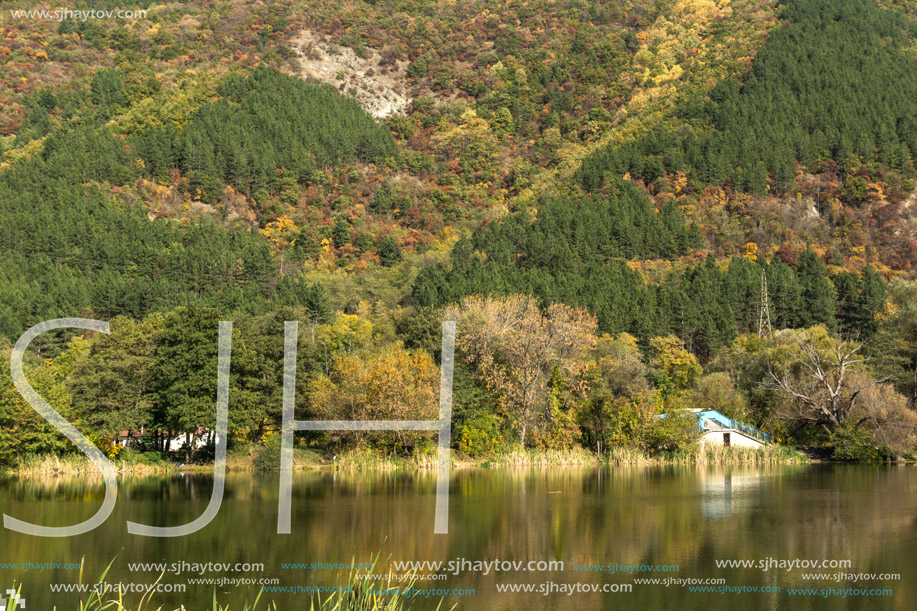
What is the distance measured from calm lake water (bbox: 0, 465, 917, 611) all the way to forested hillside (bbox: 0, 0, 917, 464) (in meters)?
11.1

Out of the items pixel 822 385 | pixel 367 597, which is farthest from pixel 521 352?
pixel 367 597

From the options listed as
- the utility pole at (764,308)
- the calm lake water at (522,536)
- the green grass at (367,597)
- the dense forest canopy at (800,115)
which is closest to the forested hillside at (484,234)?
the dense forest canopy at (800,115)

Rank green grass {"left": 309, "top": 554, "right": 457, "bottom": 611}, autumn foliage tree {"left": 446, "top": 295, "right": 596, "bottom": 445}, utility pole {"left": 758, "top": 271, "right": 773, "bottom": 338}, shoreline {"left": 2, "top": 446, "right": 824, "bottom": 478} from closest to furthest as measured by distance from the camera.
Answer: green grass {"left": 309, "top": 554, "right": 457, "bottom": 611} < shoreline {"left": 2, "top": 446, "right": 824, "bottom": 478} < autumn foliage tree {"left": 446, "top": 295, "right": 596, "bottom": 445} < utility pole {"left": 758, "top": 271, "right": 773, "bottom": 338}

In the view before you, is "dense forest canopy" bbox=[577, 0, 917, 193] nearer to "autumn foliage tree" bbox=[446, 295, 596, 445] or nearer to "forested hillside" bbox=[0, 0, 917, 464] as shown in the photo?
"forested hillside" bbox=[0, 0, 917, 464]

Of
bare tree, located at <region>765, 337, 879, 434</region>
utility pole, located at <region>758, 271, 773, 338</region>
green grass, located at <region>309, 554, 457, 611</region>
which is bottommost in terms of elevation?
green grass, located at <region>309, 554, 457, 611</region>

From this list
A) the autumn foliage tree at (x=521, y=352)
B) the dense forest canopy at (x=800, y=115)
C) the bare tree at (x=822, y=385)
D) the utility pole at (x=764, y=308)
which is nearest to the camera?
the bare tree at (x=822, y=385)

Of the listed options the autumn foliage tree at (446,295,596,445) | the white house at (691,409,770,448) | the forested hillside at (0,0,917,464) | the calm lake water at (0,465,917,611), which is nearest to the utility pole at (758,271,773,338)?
the forested hillside at (0,0,917,464)

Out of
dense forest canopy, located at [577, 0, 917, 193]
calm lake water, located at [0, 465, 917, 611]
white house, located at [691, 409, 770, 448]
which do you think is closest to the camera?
calm lake water, located at [0, 465, 917, 611]

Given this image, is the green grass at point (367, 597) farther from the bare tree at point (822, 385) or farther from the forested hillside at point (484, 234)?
the bare tree at point (822, 385)

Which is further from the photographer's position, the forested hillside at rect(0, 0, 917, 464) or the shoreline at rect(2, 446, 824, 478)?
the forested hillside at rect(0, 0, 917, 464)

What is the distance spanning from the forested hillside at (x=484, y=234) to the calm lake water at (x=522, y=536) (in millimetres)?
11057

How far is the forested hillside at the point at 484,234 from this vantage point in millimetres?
51156

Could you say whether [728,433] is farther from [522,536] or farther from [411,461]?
[522,536]

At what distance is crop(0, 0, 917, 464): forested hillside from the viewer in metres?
51.2
